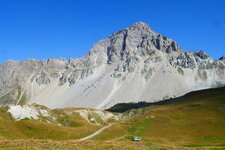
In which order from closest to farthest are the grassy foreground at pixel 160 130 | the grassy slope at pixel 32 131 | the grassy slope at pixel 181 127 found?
1. the grassy slope at pixel 32 131
2. the grassy foreground at pixel 160 130
3. the grassy slope at pixel 181 127

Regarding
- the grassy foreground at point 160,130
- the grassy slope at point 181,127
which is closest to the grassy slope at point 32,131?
the grassy foreground at point 160,130

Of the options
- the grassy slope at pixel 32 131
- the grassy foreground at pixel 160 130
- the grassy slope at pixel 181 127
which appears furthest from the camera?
the grassy slope at pixel 181 127

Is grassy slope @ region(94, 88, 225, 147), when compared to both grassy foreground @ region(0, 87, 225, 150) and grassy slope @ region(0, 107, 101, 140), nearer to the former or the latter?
grassy foreground @ region(0, 87, 225, 150)

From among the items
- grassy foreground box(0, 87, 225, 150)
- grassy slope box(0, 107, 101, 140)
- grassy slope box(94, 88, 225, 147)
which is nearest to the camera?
grassy slope box(0, 107, 101, 140)

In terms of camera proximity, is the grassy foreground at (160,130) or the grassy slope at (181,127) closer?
the grassy foreground at (160,130)

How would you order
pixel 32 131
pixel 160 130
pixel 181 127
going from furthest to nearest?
pixel 181 127 < pixel 160 130 < pixel 32 131

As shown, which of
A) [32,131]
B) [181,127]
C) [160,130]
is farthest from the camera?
[181,127]

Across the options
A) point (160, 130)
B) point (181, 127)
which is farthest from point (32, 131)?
point (181, 127)

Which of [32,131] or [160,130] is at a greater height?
[32,131]

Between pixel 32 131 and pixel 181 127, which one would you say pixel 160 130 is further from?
pixel 32 131

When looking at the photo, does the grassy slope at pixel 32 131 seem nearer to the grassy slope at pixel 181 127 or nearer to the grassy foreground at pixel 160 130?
the grassy foreground at pixel 160 130

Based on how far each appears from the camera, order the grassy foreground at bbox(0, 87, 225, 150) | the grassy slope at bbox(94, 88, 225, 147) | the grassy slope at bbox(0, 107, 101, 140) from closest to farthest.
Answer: the grassy slope at bbox(0, 107, 101, 140) → the grassy foreground at bbox(0, 87, 225, 150) → the grassy slope at bbox(94, 88, 225, 147)

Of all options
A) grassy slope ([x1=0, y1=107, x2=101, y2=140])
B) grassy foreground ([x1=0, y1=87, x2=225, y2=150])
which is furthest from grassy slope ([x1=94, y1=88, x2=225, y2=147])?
grassy slope ([x1=0, y1=107, x2=101, y2=140])

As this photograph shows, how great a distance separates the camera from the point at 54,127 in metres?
68.6
